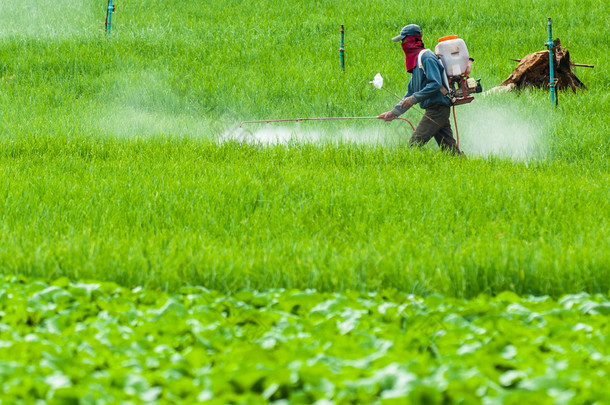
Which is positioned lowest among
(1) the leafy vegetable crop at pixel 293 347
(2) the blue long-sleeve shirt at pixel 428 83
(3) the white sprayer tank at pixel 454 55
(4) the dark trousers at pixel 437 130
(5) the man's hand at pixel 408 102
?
(1) the leafy vegetable crop at pixel 293 347

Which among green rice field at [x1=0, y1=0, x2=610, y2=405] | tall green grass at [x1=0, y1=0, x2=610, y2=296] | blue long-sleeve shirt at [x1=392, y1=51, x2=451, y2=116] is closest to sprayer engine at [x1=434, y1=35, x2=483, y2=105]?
blue long-sleeve shirt at [x1=392, y1=51, x2=451, y2=116]

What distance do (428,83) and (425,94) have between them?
0.14 meters

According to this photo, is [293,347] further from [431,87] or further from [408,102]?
[431,87]

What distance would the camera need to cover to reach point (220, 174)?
7.07 meters

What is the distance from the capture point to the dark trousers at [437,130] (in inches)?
328

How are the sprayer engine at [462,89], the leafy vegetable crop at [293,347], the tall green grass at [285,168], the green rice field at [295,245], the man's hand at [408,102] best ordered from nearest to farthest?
the leafy vegetable crop at [293,347], the green rice field at [295,245], the tall green grass at [285,168], the man's hand at [408,102], the sprayer engine at [462,89]

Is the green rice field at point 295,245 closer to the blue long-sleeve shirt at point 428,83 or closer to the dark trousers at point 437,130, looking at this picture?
the dark trousers at point 437,130

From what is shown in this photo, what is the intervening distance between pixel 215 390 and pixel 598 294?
2445 millimetres

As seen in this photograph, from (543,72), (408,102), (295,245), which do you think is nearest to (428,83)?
(408,102)

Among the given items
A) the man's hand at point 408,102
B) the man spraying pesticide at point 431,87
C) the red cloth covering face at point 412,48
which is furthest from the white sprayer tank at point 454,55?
the man's hand at point 408,102

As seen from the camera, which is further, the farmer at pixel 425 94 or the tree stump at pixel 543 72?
the tree stump at pixel 543 72

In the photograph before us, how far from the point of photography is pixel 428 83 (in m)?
7.99

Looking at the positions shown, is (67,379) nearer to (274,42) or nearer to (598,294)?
(598,294)

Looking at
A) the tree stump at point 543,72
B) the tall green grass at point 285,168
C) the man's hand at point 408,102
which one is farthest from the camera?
the tree stump at point 543,72
